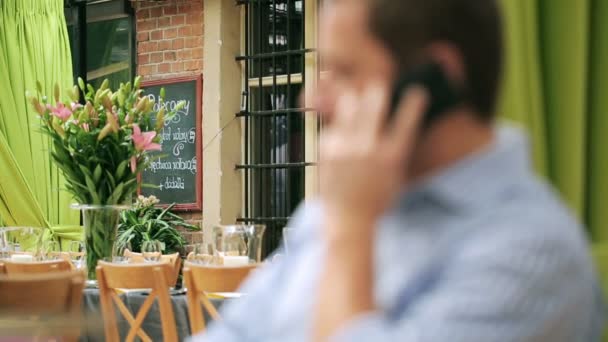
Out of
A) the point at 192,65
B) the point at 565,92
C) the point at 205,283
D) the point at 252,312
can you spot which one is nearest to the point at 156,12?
the point at 192,65

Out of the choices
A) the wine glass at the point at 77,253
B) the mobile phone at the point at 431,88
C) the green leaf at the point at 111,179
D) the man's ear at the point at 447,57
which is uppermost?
the man's ear at the point at 447,57

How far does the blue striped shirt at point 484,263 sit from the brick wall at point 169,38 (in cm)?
678

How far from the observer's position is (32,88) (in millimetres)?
8125

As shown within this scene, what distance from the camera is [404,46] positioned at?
2.94 feet

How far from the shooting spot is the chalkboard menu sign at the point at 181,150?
A: 759 centimetres

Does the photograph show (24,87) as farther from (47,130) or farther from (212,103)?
(47,130)

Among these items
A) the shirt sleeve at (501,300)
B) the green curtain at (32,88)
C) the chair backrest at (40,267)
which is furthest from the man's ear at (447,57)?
the green curtain at (32,88)

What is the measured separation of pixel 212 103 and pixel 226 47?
0.43m

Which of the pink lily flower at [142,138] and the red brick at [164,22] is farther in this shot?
the red brick at [164,22]

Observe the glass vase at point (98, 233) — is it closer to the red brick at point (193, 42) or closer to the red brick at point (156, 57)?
the red brick at point (193, 42)

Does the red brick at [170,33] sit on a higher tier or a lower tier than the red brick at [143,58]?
higher

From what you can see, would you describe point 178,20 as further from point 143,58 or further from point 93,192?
Result: point 93,192

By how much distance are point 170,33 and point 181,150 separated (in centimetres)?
92

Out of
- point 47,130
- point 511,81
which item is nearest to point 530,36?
point 511,81
